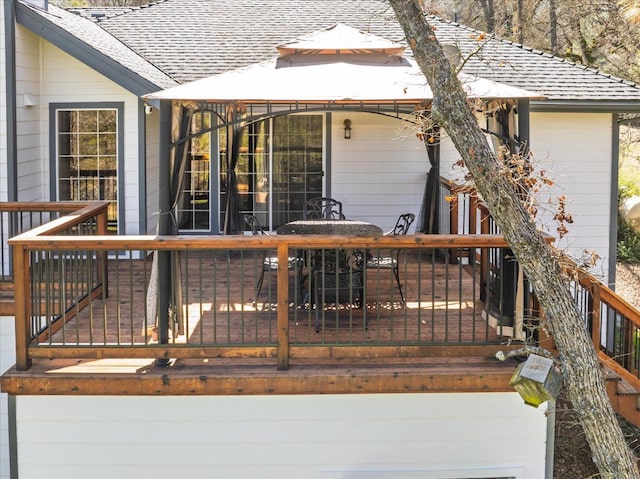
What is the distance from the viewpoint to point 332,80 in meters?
6.84

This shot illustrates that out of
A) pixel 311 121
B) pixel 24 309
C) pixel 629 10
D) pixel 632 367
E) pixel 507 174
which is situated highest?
pixel 629 10

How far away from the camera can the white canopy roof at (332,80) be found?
6398 mm

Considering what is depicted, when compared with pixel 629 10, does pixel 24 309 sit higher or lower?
lower

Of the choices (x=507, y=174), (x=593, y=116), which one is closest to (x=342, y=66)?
(x=507, y=174)

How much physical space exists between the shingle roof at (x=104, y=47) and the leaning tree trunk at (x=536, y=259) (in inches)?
190

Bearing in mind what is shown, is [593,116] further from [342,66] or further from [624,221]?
[624,221]

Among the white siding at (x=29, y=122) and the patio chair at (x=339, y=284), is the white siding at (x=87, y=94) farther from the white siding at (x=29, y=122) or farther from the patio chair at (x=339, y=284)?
the patio chair at (x=339, y=284)

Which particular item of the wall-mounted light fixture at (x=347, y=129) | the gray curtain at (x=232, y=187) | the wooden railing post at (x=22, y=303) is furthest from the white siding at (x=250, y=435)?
the wall-mounted light fixture at (x=347, y=129)

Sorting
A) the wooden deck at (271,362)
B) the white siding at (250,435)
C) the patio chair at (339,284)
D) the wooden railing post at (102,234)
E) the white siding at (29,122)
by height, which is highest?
the white siding at (29,122)

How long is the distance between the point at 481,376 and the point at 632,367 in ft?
6.38

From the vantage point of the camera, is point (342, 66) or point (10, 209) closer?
point (342, 66)

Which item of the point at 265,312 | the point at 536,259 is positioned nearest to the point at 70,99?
the point at 265,312

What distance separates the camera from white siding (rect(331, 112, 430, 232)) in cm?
1145

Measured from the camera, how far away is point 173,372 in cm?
615
